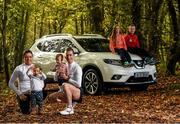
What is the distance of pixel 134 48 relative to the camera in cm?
1553

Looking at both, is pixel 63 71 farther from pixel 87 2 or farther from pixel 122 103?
pixel 87 2

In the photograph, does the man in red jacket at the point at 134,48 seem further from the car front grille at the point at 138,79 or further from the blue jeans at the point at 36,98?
the blue jeans at the point at 36,98

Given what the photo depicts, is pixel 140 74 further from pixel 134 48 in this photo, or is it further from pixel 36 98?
pixel 36 98

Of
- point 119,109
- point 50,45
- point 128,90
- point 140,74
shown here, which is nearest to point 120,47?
point 140,74

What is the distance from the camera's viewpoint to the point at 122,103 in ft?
41.9

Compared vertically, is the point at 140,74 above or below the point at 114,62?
below

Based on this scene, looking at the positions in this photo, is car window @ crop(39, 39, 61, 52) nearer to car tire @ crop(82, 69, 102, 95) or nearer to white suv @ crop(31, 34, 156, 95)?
white suv @ crop(31, 34, 156, 95)

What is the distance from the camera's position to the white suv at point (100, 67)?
14.7 m

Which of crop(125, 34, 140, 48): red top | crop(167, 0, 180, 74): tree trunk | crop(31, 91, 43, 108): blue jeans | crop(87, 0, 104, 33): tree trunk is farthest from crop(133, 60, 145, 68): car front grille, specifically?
crop(87, 0, 104, 33): tree trunk

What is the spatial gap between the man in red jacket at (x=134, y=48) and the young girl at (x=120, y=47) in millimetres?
503

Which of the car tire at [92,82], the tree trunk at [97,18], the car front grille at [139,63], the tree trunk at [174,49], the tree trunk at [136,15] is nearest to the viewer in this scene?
the car tire at [92,82]

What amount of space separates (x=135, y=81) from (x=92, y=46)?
1894 mm

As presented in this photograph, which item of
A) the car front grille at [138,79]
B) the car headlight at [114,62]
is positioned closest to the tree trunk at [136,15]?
the car front grille at [138,79]

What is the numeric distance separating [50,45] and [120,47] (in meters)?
2.93
